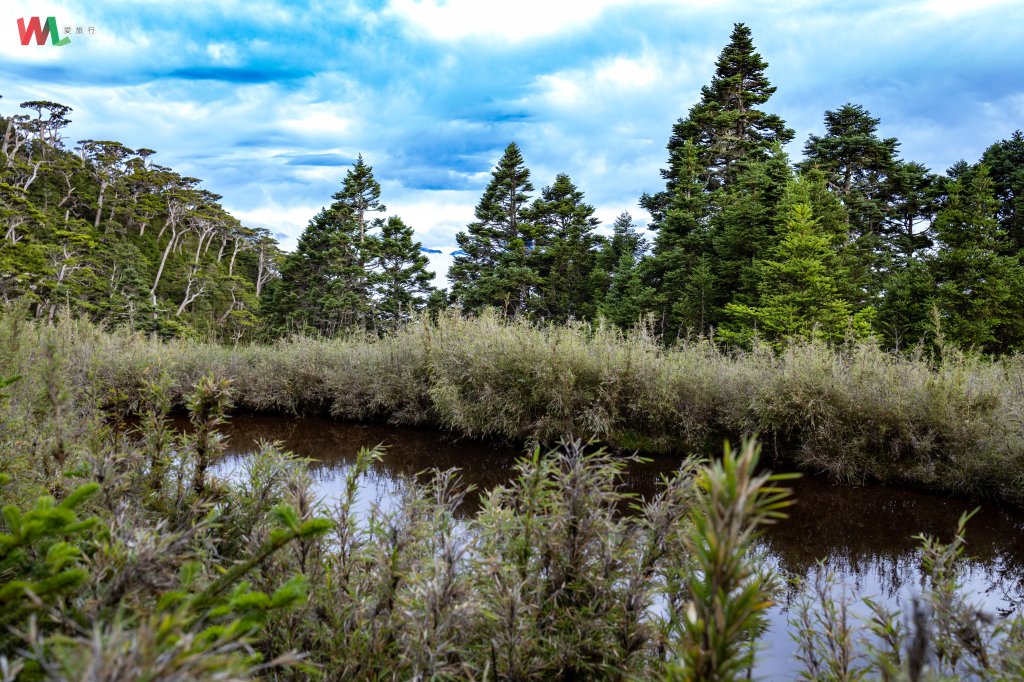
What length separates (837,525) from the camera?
534cm

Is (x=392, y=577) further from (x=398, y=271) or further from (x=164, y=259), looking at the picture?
(x=164, y=259)

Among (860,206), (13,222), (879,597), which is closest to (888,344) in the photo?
(860,206)

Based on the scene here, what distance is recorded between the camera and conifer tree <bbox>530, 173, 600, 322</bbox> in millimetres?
28172

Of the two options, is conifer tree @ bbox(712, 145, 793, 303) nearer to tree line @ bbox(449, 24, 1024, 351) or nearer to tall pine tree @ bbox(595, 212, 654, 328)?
tree line @ bbox(449, 24, 1024, 351)

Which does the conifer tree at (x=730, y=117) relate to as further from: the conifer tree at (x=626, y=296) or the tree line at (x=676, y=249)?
the conifer tree at (x=626, y=296)

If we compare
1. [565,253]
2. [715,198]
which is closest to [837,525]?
[715,198]

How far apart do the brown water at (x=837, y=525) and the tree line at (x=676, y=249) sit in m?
3.90

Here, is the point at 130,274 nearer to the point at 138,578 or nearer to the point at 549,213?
the point at 549,213

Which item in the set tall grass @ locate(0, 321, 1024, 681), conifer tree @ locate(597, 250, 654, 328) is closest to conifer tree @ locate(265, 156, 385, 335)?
conifer tree @ locate(597, 250, 654, 328)

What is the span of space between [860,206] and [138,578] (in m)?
29.7

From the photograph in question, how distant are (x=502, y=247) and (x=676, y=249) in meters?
10.1

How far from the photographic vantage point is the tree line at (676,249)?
18266 millimetres

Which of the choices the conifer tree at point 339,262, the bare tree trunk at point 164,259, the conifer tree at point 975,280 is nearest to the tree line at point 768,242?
the conifer tree at point 975,280

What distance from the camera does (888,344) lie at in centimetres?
1984
